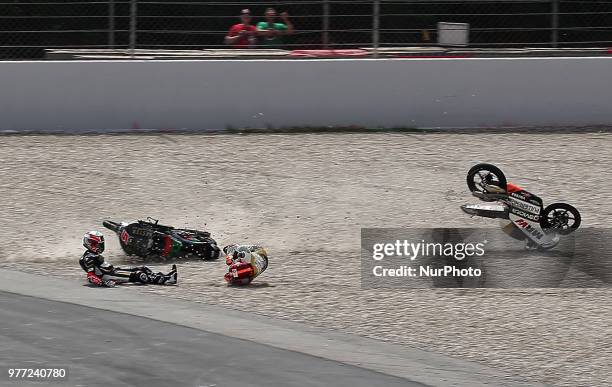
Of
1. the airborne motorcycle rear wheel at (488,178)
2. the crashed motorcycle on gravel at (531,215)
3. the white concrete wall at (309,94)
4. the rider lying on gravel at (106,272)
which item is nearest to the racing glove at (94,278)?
the rider lying on gravel at (106,272)

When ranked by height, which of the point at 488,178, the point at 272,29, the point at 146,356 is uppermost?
the point at 272,29

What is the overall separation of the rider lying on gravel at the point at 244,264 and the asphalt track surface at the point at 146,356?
4.27ft

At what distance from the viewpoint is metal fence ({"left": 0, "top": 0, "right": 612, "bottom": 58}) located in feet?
51.1

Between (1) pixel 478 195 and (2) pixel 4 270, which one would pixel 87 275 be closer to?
(2) pixel 4 270

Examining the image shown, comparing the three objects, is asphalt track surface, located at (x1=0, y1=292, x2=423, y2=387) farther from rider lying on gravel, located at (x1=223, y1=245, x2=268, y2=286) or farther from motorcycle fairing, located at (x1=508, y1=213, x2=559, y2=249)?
motorcycle fairing, located at (x1=508, y1=213, x2=559, y2=249)

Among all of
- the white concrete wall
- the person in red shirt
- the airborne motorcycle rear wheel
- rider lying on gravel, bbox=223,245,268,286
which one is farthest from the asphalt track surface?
the person in red shirt

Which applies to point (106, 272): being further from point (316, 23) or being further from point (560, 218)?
point (316, 23)

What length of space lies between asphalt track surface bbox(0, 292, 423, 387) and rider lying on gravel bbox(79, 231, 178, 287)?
38.5 inches

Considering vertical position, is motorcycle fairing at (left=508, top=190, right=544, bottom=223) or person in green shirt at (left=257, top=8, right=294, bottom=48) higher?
person in green shirt at (left=257, top=8, right=294, bottom=48)

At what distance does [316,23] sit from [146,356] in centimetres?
896

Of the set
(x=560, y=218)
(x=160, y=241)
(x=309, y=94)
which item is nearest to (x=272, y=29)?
(x=309, y=94)

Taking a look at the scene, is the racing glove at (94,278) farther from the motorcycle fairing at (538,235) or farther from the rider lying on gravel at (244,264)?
the motorcycle fairing at (538,235)

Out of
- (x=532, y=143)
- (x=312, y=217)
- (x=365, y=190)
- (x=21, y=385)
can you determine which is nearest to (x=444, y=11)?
(x=532, y=143)

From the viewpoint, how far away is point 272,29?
15.8 meters
